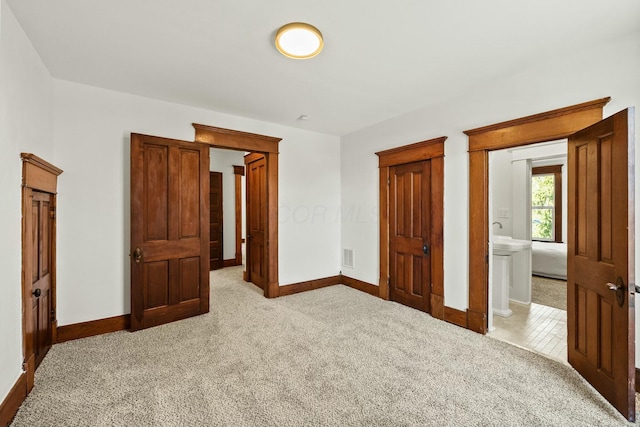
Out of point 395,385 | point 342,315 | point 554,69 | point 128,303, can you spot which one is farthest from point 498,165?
point 128,303

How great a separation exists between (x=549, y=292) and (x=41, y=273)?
6.60 m

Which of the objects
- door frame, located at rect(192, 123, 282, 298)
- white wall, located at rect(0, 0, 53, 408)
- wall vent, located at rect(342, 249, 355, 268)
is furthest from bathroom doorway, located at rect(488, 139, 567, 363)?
white wall, located at rect(0, 0, 53, 408)

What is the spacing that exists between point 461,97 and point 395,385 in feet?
10.1

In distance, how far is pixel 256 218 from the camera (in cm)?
495

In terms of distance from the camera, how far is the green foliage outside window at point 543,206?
6.82 m

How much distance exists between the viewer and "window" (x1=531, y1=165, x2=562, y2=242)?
6.65 metres

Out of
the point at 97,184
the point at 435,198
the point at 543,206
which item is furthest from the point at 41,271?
the point at 543,206

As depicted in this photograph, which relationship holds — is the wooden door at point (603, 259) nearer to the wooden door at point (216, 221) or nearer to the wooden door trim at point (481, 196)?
the wooden door trim at point (481, 196)

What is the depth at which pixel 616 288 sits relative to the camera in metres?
1.83

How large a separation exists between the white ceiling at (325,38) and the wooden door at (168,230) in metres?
0.71

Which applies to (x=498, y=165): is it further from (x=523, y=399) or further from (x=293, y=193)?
(x=523, y=399)

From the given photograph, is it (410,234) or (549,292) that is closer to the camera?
(410,234)

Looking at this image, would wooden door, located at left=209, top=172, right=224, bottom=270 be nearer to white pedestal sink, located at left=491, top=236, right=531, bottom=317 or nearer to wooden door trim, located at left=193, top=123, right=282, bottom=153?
wooden door trim, located at left=193, top=123, right=282, bottom=153

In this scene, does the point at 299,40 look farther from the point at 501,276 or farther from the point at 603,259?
the point at 501,276
